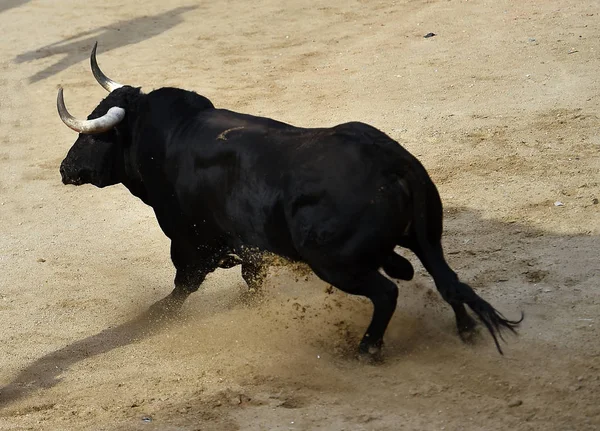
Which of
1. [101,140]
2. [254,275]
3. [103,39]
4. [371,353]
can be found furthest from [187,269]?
[103,39]

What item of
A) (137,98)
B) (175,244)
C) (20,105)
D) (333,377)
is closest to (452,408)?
(333,377)

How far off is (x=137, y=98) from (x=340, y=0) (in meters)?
8.34

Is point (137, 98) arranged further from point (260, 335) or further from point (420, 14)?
point (420, 14)

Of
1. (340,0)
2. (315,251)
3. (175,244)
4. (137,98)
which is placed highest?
(137,98)

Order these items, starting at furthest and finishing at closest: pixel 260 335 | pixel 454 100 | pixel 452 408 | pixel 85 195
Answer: pixel 454 100, pixel 85 195, pixel 260 335, pixel 452 408

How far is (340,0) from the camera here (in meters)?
14.5

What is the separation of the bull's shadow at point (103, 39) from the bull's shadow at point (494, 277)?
6.81m

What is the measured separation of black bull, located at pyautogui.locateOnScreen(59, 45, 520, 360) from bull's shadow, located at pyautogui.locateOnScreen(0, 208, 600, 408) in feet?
1.28

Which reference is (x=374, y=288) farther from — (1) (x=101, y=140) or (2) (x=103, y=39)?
(2) (x=103, y=39)

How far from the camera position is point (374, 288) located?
18.1ft

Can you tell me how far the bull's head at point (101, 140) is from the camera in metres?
6.59

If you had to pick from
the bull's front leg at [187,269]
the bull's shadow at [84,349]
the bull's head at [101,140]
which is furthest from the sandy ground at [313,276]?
the bull's head at [101,140]

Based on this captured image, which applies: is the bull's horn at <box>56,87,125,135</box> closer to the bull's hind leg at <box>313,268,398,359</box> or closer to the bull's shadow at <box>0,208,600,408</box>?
the bull's shadow at <box>0,208,600,408</box>

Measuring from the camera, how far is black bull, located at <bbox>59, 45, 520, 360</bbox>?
5340mm
